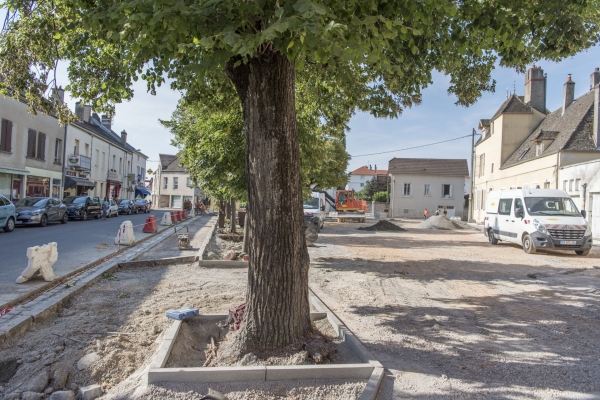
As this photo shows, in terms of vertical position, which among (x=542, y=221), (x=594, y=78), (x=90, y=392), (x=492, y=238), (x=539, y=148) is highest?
(x=594, y=78)

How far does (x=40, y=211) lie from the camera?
65.6 feet

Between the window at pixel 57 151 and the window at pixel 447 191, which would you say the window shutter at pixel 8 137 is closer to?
the window at pixel 57 151

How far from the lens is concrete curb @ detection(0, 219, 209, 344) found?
16.4 ft

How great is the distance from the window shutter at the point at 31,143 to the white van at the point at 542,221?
27.7 m

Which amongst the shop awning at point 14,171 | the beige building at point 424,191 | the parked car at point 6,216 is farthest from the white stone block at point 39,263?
the beige building at point 424,191

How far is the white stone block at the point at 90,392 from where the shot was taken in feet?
11.8

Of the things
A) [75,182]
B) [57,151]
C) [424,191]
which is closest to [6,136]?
[57,151]

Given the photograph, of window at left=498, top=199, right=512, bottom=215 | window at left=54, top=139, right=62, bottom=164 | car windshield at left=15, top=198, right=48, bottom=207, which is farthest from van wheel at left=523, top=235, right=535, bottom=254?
window at left=54, top=139, right=62, bottom=164

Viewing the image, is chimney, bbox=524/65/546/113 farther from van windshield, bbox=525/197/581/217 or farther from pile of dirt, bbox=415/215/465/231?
van windshield, bbox=525/197/581/217

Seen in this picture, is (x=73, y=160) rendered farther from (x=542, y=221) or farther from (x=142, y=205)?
(x=542, y=221)

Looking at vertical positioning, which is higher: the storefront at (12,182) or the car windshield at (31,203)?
the storefront at (12,182)

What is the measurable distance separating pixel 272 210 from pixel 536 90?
35294mm

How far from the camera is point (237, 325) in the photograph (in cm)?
473

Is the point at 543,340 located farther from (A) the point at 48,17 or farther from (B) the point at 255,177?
(A) the point at 48,17
